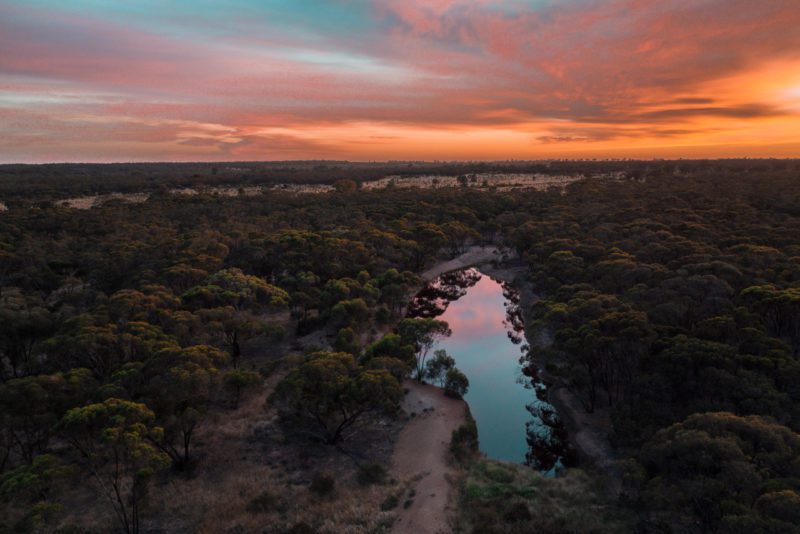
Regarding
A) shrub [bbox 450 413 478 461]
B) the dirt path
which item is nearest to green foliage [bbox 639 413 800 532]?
the dirt path

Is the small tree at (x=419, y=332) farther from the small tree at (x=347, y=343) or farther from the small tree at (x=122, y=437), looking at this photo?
the small tree at (x=122, y=437)

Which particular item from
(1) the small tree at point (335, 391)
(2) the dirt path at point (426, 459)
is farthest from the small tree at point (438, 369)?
(1) the small tree at point (335, 391)

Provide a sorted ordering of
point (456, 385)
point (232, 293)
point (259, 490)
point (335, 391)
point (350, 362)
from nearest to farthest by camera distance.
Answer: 1. point (259, 490)
2. point (335, 391)
3. point (350, 362)
4. point (456, 385)
5. point (232, 293)

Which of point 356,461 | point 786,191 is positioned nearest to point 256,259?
point 356,461

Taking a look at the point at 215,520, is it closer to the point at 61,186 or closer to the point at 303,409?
the point at 303,409

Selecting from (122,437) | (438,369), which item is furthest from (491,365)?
(122,437)

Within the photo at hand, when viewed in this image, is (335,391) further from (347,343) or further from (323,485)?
(347,343)
